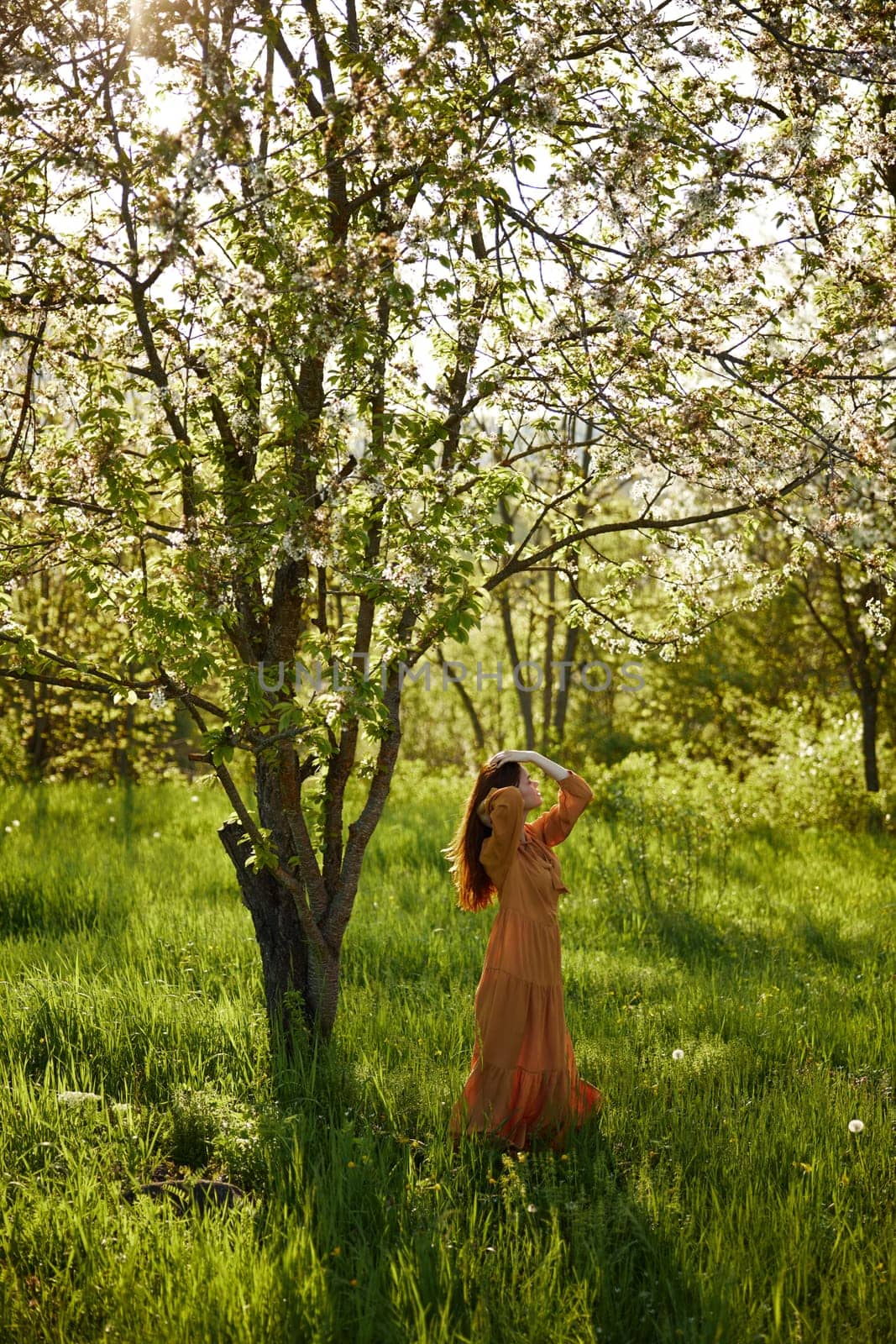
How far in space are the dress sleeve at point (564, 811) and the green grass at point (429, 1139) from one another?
1.17 meters

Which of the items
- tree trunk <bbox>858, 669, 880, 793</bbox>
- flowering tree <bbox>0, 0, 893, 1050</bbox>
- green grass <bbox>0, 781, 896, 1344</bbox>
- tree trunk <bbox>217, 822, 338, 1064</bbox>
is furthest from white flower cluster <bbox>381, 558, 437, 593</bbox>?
tree trunk <bbox>858, 669, 880, 793</bbox>

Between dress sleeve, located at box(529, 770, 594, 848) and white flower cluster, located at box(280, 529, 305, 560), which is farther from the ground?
white flower cluster, located at box(280, 529, 305, 560)

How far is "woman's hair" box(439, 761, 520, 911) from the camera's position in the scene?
451 centimetres

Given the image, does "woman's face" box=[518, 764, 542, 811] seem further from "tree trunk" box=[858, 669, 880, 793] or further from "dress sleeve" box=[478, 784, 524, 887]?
"tree trunk" box=[858, 669, 880, 793]

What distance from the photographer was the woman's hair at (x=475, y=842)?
14.8ft

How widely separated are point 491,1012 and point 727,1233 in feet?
3.99

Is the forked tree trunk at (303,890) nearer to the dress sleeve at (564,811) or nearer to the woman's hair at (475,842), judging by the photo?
the woman's hair at (475,842)

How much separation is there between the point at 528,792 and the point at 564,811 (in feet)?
1.00

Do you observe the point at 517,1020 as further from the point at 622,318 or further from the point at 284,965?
the point at 622,318

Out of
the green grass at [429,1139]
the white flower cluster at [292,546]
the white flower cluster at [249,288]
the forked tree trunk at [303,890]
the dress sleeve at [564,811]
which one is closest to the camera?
the green grass at [429,1139]

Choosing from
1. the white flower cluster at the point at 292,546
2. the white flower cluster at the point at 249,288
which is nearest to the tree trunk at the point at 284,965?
the white flower cluster at the point at 292,546

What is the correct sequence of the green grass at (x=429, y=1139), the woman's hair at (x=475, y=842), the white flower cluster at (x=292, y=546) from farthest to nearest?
the woman's hair at (x=475, y=842)
the white flower cluster at (x=292, y=546)
the green grass at (x=429, y=1139)

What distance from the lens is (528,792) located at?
4.49 m

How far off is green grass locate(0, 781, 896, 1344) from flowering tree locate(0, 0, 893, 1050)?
905 millimetres
